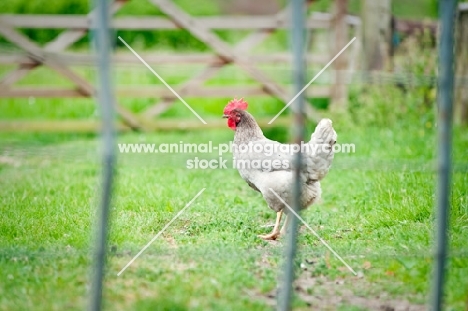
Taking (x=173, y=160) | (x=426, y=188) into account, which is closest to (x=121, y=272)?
(x=173, y=160)

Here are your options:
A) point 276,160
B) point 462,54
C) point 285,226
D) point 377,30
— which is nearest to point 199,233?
point 285,226

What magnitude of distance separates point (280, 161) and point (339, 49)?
14.6ft

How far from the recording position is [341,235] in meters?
4.27

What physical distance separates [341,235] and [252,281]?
107 cm

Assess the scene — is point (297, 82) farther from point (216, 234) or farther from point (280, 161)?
point (216, 234)

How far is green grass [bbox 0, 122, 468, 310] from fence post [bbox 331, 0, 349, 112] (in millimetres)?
2009

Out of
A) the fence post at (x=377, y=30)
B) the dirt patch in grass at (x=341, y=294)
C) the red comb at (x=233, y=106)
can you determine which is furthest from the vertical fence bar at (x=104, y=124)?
the fence post at (x=377, y=30)

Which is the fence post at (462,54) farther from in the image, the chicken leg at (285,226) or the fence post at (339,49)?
the chicken leg at (285,226)

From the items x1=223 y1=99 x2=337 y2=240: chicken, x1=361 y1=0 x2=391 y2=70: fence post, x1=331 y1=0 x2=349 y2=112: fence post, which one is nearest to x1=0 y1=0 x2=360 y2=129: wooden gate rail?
x1=331 y1=0 x2=349 y2=112: fence post

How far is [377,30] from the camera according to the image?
8531 millimetres

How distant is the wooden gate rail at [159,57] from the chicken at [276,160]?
3810 mm

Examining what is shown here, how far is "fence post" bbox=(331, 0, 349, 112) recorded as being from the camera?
26.7ft

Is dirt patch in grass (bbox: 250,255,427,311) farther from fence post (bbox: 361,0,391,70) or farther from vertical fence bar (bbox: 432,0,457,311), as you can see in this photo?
fence post (bbox: 361,0,391,70)

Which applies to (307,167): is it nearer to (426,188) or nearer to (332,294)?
(332,294)
